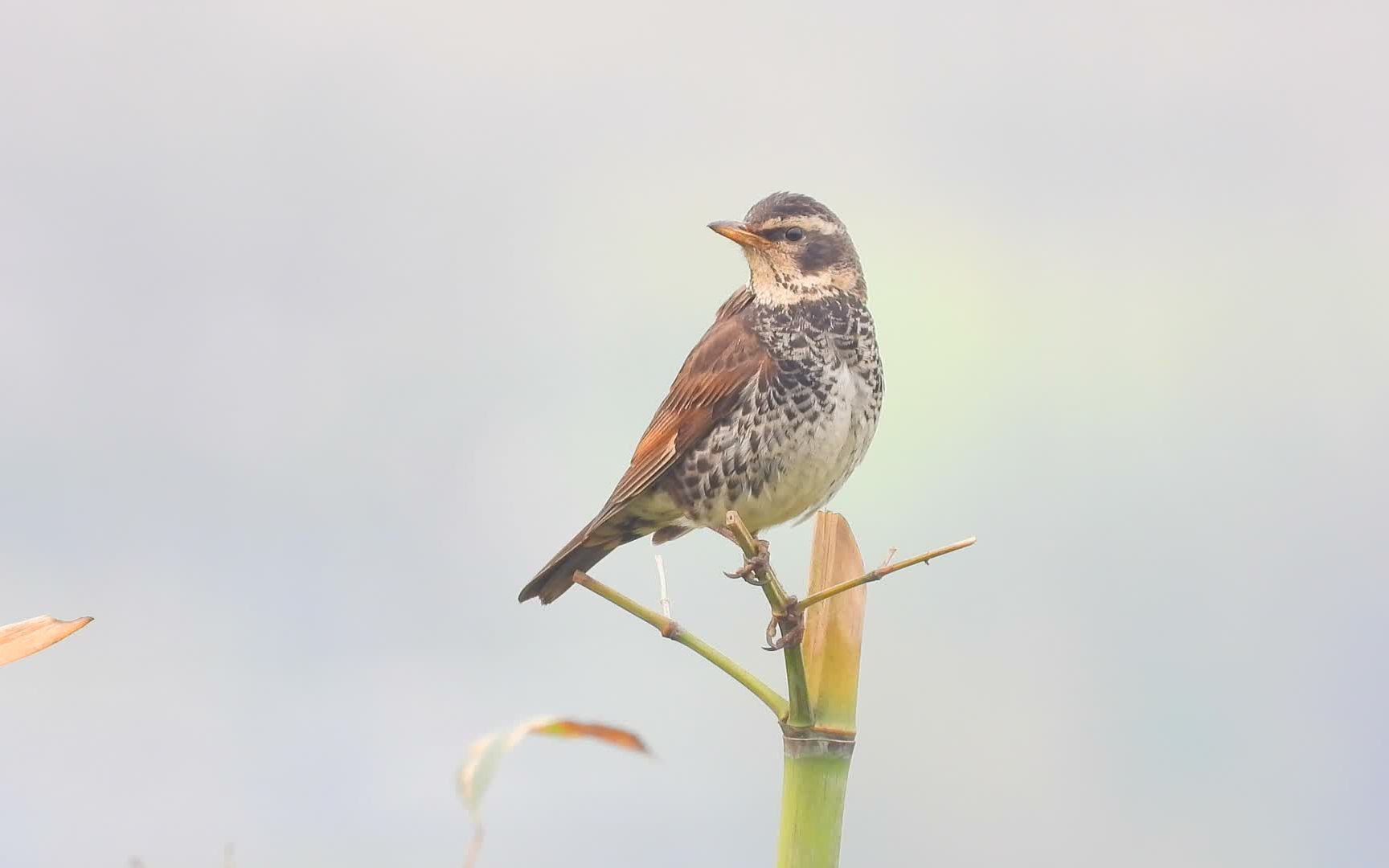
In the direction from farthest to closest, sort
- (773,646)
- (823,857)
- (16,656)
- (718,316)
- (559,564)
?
(718,316) → (559,564) → (773,646) → (823,857) → (16,656)

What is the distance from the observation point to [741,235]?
4488 mm

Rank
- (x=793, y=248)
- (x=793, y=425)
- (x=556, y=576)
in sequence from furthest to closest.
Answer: (x=793, y=248), (x=793, y=425), (x=556, y=576)

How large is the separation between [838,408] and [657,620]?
2576 millimetres

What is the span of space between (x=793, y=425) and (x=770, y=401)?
0.10 meters

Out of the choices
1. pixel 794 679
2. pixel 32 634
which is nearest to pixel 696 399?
pixel 794 679

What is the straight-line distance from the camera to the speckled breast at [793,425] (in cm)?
440

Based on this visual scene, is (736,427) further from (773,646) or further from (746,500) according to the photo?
(773,646)

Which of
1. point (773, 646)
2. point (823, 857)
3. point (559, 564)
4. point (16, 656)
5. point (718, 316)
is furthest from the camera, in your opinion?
point (718, 316)

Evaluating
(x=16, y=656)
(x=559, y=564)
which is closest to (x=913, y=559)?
(x=16, y=656)

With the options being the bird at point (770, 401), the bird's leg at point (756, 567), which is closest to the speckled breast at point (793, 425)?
the bird at point (770, 401)

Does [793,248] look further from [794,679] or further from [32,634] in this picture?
[32,634]

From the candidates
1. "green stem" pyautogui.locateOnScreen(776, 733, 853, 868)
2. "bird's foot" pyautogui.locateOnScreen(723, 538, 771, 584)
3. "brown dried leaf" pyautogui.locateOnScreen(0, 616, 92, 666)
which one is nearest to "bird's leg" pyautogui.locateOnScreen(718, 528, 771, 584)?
"bird's foot" pyautogui.locateOnScreen(723, 538, 771, 584)

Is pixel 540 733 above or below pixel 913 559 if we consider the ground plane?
below

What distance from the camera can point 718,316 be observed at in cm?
487
